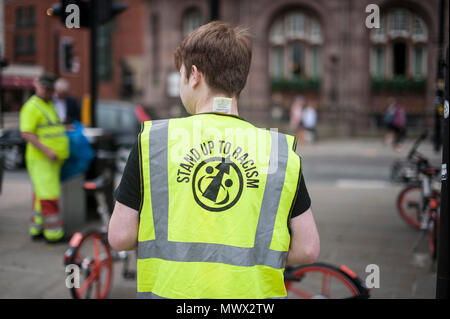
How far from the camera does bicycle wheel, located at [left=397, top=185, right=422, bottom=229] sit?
700cm

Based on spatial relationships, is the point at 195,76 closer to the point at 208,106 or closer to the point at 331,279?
the point at 208,106

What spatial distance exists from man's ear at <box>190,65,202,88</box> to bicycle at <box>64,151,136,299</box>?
97.4 inches

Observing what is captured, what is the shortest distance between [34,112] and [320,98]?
→ 82.1 ft

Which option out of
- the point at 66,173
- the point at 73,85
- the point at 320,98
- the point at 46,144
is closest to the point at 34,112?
the point at 46,144

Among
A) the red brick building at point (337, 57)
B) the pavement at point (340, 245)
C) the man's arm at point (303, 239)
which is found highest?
the red brick building at point (337, 57)

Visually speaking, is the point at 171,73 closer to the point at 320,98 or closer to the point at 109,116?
the point at 320,98

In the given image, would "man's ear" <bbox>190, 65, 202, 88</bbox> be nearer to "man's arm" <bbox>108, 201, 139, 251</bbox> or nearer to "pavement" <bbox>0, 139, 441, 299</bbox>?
"man's arm" <bbox>108, 201, 139, 251</bbox>

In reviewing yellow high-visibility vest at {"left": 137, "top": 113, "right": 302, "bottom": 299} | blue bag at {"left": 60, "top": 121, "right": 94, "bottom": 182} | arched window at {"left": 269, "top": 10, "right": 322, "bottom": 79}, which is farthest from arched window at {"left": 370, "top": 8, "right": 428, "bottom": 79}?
yellow high-visibility vest at {"left": 137, "top": 113, "right": 302, "bottom": 299}

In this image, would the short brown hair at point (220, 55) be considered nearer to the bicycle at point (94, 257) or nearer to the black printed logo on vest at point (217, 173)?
the black printed logo on vest at point (217, 173)

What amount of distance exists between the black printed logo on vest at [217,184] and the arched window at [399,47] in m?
28.9

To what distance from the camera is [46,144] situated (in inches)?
233

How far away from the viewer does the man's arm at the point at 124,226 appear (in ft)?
5.34

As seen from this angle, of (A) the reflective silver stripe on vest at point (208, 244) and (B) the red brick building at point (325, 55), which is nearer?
(A) the reflective silver stripe on vest at point (208, 244)

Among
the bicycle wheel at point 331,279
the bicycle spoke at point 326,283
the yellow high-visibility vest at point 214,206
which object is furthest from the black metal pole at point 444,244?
the yellow high-visibility vest at point 214,206
